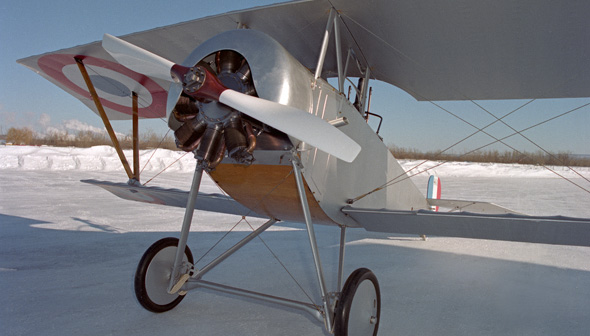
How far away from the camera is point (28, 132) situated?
40.9 metres

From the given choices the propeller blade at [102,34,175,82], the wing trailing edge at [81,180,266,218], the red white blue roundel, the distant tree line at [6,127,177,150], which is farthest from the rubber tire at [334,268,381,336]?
the distant tree line at [6,127,177,150]

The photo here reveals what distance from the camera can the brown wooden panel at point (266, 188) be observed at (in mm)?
2734

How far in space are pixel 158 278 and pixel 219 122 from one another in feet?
6.28

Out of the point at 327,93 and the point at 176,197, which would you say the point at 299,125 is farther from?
the point at 176,197

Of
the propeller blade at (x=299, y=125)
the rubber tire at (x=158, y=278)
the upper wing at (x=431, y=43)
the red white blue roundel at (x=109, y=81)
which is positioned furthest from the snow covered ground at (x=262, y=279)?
the upper wing at (x=431, y=43)

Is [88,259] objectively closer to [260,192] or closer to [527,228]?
[260,192]

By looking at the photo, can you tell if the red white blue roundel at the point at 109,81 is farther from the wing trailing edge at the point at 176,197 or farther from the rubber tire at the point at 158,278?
the rubber tire at the point at 158,278

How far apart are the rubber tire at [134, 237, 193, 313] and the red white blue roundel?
2533 millimetres

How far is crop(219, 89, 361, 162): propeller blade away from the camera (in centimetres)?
199

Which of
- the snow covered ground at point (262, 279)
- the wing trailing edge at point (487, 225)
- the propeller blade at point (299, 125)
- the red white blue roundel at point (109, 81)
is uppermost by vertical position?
the red white blue roundel at point (109, 81)

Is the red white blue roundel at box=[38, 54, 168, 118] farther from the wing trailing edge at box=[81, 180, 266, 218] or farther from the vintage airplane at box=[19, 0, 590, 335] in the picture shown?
the wing trailing edge at box=[81, 180, 266, 218]

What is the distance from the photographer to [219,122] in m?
2.39

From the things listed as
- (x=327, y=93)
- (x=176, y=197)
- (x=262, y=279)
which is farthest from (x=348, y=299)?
(x=176, y=197)

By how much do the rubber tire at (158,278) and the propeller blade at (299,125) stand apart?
6.65 ft
